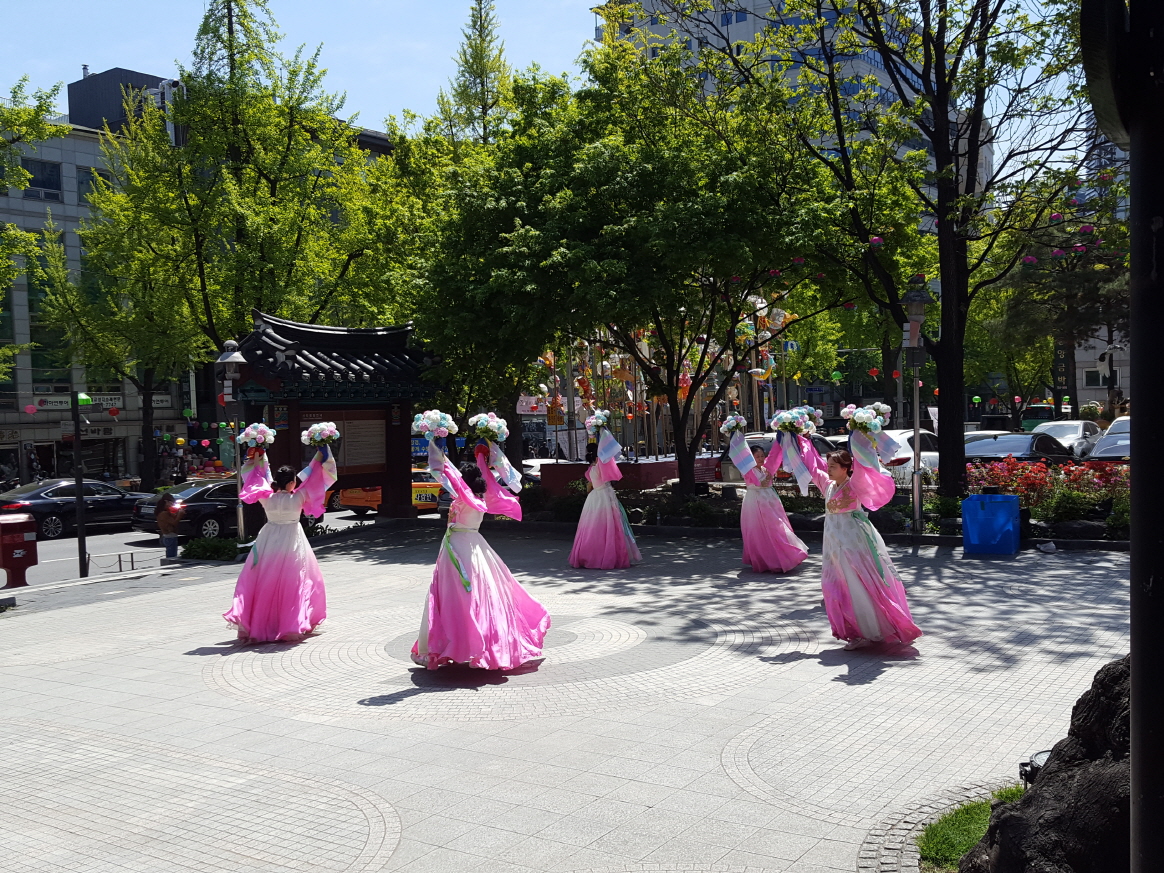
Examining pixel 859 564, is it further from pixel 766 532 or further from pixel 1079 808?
pixel 1079 808

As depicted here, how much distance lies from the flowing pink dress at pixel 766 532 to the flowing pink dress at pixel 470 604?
5.66 meters

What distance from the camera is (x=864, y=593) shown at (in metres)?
8.94

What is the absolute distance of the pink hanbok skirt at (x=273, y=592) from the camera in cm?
1038

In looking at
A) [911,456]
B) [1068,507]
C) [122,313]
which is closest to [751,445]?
[911,456]

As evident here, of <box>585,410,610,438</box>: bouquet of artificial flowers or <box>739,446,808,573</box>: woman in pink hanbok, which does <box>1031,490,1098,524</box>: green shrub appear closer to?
<box>739,446,808,573</box>: woman in pink hanbok

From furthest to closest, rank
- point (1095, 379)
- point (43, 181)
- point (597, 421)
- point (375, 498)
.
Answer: point (1095, 379) → point (43, 181) → point (375, 498) → point (597, 421)

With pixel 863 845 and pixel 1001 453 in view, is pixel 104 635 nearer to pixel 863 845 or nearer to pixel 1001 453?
pixel 863 845

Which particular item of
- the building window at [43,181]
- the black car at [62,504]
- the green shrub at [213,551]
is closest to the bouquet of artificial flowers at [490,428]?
the green shrub at [213,551]

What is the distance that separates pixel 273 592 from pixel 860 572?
19.7ft

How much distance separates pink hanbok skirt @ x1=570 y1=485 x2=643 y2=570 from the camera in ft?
49.3

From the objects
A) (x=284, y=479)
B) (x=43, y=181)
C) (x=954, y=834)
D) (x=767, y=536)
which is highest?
(x=43, y=181)

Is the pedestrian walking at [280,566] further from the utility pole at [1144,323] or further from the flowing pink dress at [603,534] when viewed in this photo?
the utility pole at [1144,323]

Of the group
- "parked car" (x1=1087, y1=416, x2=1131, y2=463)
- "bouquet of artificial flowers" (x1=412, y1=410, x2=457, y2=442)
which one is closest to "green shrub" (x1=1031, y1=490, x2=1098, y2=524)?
"parked car" (x1=1087, y1=416, x2=1131, y2=463)

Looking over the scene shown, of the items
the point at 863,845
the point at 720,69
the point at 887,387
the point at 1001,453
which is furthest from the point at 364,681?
the point at 887,387
